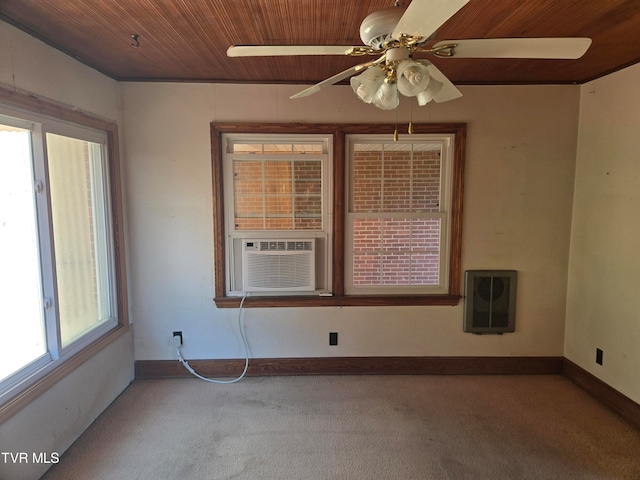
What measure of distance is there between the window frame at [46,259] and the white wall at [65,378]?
0.17 feet

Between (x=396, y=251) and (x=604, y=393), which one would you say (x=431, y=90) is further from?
(x=604, y=393)

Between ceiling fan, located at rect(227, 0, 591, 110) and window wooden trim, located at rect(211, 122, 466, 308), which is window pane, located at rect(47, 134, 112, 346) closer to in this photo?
window wooden trim, located at rect(211, 122, 466, 308)

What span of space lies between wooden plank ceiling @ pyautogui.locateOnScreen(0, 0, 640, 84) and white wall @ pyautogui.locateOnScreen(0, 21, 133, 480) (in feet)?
0.30

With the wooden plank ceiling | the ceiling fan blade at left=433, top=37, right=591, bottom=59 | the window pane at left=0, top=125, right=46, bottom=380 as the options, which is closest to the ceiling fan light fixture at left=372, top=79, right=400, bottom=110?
the ceiling fan blade at left=433, top=37, right=591, bottom=59

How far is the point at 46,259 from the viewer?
206cm

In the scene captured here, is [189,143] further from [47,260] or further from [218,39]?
[47,260]

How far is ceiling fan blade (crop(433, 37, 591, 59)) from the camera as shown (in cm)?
134

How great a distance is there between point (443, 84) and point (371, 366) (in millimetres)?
2299

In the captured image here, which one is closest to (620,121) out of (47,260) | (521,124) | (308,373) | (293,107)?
(521,124)

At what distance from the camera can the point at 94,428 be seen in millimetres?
2361

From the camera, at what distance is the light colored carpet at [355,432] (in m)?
2.02
